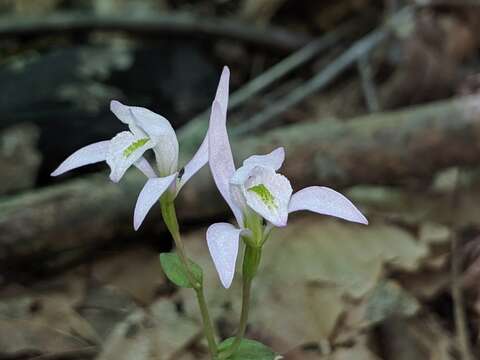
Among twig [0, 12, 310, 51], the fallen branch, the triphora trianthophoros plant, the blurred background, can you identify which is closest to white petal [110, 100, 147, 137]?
the triphora trianthophoros plant

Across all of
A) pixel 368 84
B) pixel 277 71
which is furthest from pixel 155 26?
pixel 368 84

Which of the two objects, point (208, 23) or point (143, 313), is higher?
point (208, 23)

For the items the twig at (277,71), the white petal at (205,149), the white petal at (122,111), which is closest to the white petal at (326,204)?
the white petal at (205,149)

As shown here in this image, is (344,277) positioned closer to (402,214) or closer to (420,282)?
(420,282)

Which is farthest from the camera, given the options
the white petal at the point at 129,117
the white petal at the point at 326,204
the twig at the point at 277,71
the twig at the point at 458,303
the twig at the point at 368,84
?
the twig at the point at 368,84

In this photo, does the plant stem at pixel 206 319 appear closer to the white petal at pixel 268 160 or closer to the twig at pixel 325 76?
the white petal at pixel 268 160

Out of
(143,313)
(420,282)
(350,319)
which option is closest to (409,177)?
(420,282)

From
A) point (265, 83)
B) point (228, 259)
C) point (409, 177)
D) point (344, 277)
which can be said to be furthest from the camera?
point (265, 83)

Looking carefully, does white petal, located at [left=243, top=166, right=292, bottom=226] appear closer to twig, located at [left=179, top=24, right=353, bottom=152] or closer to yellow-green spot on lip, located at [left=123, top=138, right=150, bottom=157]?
yellow-green spot on lip, located at [left=123, top=138, right=150, bottom=157]
